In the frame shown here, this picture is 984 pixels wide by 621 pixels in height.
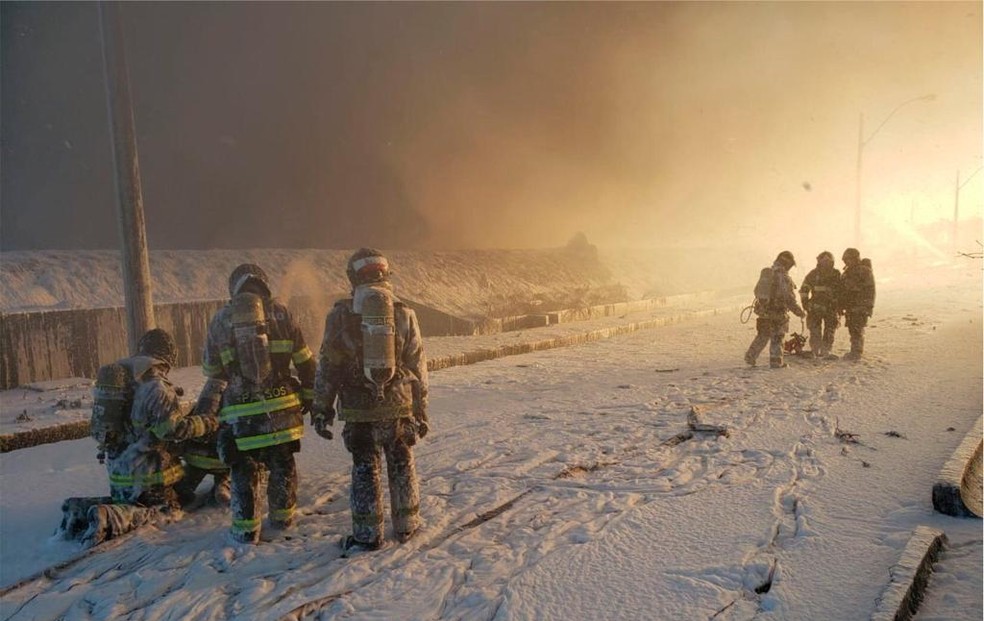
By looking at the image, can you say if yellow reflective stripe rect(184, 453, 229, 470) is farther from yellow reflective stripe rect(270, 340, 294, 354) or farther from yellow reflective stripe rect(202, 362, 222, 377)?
yellow reflective stripe rect(270, 340, 294, 354)

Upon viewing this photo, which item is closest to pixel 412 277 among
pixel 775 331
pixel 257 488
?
pixel 775 331

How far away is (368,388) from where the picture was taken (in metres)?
3.94

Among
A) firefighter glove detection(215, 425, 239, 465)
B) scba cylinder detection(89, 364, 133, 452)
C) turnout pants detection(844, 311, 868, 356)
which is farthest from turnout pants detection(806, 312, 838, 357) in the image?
scba cylinder detection(89, 364, 133, 452)

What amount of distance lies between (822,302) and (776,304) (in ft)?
5.32

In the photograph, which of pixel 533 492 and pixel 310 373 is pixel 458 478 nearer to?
pixel 533 492

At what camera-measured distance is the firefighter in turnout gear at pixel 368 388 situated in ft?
12.6

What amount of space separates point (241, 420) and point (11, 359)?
293 inches

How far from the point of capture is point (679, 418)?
6.92 metres

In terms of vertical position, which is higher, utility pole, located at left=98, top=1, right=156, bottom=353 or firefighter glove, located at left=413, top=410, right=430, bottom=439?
utility pole, located at left=98, top=1, right=156, bottom=353

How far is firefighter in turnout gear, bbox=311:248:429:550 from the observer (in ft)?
12.6

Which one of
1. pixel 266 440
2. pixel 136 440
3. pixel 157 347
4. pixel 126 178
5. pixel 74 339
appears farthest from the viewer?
pixel 74 339

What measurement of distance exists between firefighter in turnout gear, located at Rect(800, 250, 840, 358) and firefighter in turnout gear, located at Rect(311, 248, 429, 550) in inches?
351

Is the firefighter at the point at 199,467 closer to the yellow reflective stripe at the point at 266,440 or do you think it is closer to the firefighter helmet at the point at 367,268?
the yellow reflective stripe at the point at 266,440

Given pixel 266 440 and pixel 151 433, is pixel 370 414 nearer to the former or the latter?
pixel 266 440
